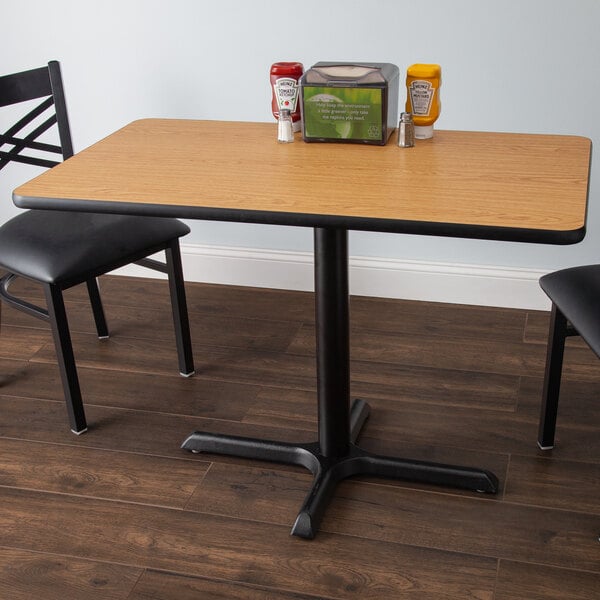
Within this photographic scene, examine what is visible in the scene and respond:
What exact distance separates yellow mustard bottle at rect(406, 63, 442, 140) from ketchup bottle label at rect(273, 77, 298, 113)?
0.84 feet

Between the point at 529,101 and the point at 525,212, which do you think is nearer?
the point at 525,212

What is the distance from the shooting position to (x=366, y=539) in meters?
1.94

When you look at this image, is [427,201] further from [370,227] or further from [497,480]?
[497,480]

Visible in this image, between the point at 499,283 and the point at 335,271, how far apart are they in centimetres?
109

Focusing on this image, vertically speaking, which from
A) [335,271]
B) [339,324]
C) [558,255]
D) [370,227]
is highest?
[370,227]

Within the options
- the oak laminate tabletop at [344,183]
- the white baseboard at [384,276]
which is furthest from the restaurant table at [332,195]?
the white baseboard at [384,276]

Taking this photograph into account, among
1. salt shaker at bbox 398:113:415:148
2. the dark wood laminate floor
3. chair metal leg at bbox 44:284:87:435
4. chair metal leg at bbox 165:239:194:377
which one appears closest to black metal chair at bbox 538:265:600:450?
the dark wood laminate floor

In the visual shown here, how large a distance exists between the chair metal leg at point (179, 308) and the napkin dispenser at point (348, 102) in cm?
63

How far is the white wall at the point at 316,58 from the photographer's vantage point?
8.54 ft

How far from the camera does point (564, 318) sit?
2.00 m

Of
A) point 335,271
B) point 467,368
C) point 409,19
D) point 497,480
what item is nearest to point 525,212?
point 335,271

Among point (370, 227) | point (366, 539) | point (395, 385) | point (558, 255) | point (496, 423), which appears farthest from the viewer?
point (558, 255)

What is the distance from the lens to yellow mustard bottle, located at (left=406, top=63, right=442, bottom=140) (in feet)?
6.36

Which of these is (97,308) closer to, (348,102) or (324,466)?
(324,466)
